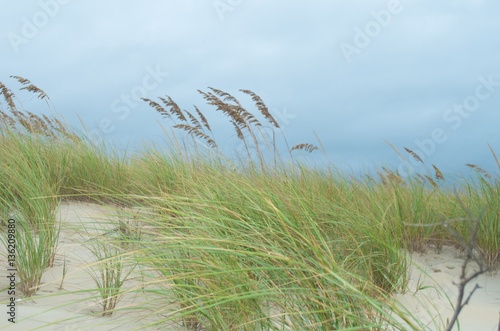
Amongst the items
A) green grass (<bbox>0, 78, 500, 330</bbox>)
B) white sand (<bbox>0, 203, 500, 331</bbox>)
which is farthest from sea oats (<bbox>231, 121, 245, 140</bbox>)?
white sand (<bbox>0, 203, 500, 331</bbox>)

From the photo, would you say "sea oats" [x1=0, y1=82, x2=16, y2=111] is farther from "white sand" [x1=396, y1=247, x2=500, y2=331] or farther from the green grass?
"white sand" [x1=396, y1=247, x2=500, y2=331]

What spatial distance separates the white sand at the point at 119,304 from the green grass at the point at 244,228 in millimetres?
89

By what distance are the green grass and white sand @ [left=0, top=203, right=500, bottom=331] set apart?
9 cm

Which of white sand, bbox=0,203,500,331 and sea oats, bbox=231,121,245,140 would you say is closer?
white sand, bbox=0,203,500,331

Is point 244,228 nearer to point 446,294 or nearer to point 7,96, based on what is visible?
point 446,294

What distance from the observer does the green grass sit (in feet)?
6.52

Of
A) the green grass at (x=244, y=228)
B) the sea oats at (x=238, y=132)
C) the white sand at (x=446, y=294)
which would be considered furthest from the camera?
the sea oats at (x=238, y=132)

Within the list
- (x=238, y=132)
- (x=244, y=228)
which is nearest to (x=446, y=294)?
(x=244, y=228)

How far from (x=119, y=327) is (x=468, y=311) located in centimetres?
202

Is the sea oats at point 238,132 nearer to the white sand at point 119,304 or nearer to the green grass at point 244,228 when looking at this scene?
the green grass at point 244,228

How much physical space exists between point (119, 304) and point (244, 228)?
0.71 m

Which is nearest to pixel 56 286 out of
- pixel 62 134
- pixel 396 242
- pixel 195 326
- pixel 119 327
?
pixel 119 327

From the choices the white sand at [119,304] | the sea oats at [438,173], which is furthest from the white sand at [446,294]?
the sea oats at [438,173]

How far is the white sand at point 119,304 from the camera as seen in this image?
7.39ft
